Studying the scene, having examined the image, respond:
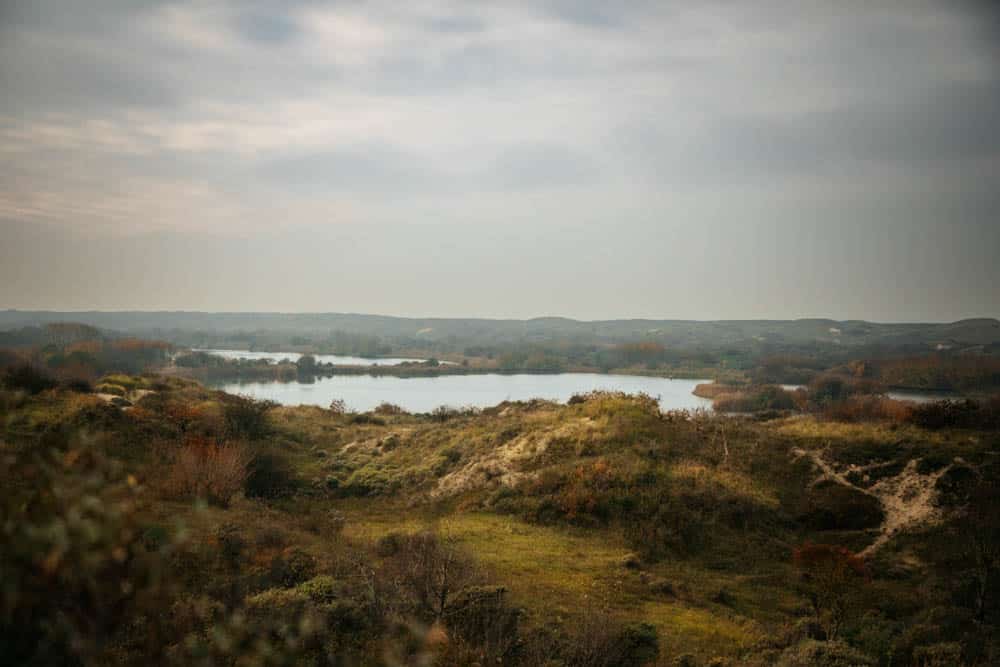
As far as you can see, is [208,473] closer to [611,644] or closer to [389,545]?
[389,545]

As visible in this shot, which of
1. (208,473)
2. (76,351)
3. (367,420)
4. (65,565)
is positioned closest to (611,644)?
(65,565)

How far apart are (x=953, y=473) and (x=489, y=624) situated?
17.0m

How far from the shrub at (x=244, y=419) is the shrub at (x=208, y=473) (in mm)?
5703

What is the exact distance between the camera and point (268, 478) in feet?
73.4

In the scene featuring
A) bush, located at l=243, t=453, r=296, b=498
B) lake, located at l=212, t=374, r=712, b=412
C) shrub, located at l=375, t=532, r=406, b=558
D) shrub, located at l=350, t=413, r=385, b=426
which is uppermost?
shrub, located at l=375, t=532, r=406, b=558

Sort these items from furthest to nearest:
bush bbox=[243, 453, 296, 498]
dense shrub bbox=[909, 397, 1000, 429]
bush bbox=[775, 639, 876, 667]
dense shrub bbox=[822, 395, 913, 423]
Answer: dense shrub bbox=[822, 395, 913, 423] → dense shrub bbox=[909, 397, 1000, 429] → bush bbox=[243, 453, 296, 498] → bush bbox=[775, 639, 876, 667]

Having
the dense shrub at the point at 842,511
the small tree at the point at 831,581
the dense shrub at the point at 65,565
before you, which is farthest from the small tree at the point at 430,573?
the dense shrub at the point at 842,511

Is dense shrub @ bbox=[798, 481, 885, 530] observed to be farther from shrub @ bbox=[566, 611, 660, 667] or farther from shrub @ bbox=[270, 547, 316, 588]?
shrub @ bbox=[270, 547, 316, 588]

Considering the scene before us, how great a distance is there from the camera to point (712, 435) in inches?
994

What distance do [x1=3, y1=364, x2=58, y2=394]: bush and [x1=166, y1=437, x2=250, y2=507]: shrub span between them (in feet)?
27.0

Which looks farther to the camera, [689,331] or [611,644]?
[689,331]

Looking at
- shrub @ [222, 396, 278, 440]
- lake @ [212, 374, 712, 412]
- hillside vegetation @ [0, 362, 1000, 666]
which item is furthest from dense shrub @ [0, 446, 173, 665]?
lake @ [212, 374, 712, 412]

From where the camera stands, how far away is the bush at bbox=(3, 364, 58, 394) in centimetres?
2334

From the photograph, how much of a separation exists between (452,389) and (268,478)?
A: 60088mm
